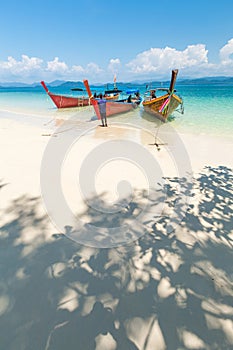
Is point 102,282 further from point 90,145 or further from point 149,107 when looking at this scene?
point 149,107

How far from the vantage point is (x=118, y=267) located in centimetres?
315

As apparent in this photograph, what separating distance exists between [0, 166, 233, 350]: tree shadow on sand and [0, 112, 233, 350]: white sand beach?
0.04 feet

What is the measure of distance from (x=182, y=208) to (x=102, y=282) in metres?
2.60

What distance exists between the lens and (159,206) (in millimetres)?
4699

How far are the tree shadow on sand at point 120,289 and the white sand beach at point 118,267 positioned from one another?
1 centimetres

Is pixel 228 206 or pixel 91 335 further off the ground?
pixel 91 335

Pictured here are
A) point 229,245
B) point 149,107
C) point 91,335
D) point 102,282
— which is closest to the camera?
point 91,335

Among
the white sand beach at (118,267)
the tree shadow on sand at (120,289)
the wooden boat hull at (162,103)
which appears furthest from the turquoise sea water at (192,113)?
the tree shadow on sand at (120,289)

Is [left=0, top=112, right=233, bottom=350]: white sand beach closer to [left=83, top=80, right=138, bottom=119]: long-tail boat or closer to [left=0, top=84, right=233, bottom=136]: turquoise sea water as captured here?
[left=0, top=84, right=233, bottom=136]: turquoise sea water

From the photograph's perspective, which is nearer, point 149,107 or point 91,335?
point 91,335

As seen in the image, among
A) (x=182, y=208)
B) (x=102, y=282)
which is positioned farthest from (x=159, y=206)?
(x=102, y=282)

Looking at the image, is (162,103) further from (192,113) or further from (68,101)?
(68,101)

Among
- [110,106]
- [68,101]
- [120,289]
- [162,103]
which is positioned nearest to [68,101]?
[68,101]

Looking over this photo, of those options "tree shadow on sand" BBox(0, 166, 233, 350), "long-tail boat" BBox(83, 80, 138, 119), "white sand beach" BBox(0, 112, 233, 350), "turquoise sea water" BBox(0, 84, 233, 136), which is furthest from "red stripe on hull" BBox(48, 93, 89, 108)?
"tree shadow on sand" BBox(0, 166, 233, 350)
